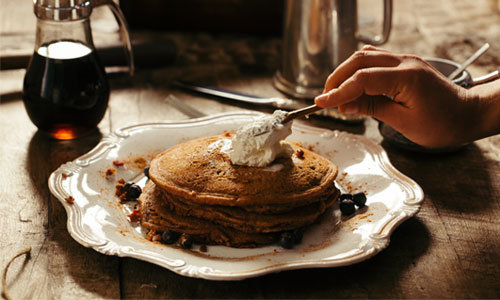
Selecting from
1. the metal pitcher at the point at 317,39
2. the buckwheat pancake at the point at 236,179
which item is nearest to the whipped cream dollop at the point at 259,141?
the buckwheat pancake at the point at 236,179

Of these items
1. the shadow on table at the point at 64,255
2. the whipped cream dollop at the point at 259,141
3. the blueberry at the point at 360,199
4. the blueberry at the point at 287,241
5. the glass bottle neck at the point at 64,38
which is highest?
the glass bottle neck at the point at 64,38

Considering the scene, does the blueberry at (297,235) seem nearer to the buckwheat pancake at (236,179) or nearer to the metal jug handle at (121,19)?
the buckwheat pancake at (236,179)

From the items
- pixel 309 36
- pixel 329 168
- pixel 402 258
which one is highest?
pixel 309 36

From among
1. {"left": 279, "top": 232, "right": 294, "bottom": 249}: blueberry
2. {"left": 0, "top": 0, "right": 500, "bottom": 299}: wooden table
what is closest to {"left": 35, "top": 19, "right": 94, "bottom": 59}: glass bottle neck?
{"left": 0, "top": 0, "right": 500, "bottom": 299}: wooden table

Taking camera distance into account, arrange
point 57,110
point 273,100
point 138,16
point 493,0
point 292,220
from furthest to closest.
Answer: point 493,0
point 138,16
point 273,100
point 57,110
point 292,220

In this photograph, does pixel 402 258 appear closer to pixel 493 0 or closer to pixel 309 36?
pixel 309 36

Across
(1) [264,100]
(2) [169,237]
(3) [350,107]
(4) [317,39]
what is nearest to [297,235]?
(2) [169,237]

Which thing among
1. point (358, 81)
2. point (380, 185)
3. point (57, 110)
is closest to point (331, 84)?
point (358, 81)
